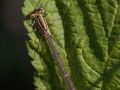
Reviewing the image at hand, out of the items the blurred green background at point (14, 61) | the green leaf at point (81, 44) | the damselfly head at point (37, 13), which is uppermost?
the damselfly head at point (37, 13)

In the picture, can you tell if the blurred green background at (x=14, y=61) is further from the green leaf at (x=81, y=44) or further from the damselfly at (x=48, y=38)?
the green leaf at (x=81, y=44)

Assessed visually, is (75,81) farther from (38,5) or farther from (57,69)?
(38,5)

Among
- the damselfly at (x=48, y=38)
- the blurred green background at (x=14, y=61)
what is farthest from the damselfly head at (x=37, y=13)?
the blurred green background at (x=14, y=61)

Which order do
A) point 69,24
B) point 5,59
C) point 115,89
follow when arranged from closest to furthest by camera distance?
point 115,89
point 69,24
point 5,59

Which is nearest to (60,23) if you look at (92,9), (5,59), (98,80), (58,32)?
(58,32)

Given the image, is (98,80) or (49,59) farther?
(49,59)

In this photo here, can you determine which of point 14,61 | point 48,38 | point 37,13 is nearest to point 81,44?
point 48,38

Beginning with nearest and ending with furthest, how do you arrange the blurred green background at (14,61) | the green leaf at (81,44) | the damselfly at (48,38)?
1. the green leaf at (81,44)
2. the damselfly at (48,38)
3. the blurred green background at (14,61)

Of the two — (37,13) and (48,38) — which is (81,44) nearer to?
(48,38)
